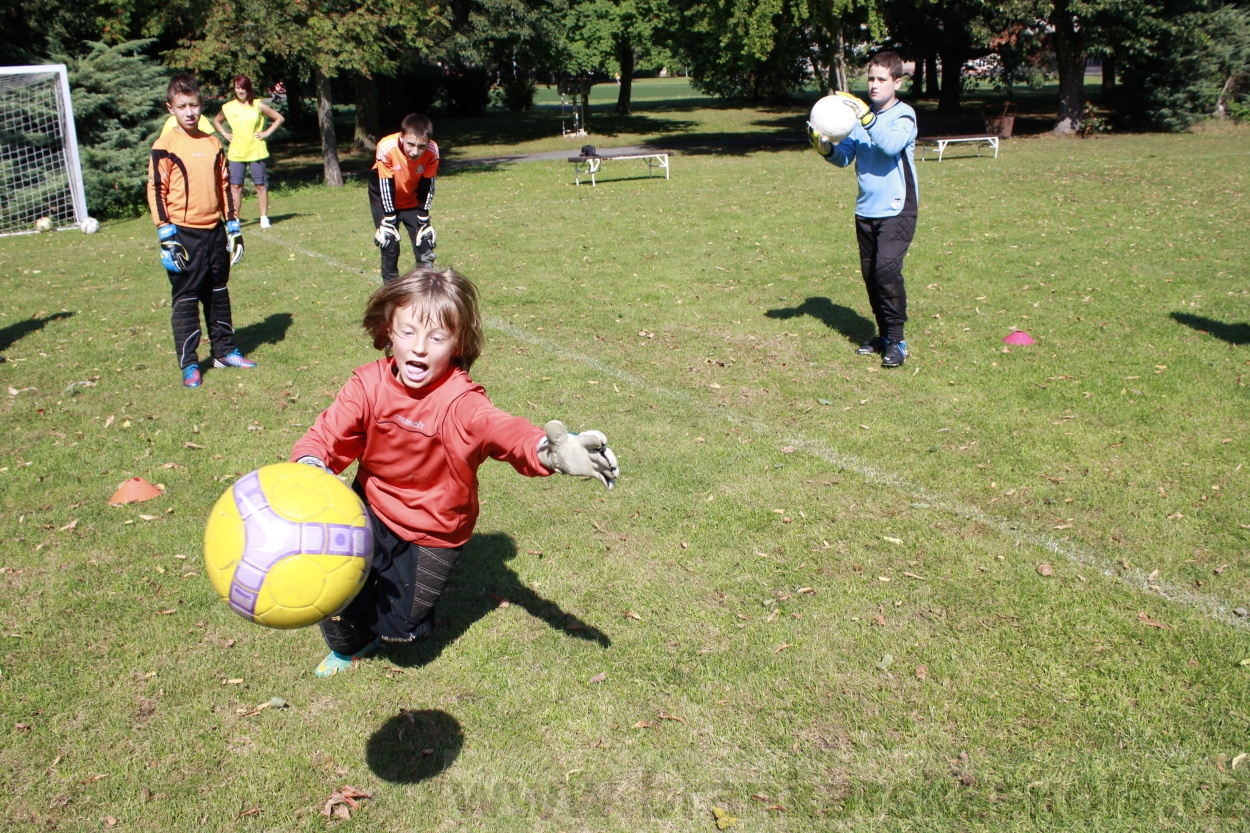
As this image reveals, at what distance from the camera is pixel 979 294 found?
410 inches

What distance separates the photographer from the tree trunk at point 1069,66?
2772 cm

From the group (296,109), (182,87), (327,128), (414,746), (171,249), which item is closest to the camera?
(414,746)

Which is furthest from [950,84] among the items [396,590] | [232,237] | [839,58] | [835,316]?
[396,590]

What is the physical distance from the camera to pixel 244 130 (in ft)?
53.4

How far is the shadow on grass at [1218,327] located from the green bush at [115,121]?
1875 centimetres

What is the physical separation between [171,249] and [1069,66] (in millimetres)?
29236

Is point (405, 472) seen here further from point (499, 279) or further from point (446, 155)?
point (446, 155)

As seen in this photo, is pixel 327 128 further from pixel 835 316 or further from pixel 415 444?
pixel 415 444

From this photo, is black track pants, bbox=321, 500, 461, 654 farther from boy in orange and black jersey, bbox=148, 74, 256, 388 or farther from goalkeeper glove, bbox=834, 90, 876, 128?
goalkeeper glove, bbox=834, 90, 876, 128

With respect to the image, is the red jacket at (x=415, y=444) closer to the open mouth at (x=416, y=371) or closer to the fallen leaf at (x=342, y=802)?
the open mouth at (x=416, y=371)

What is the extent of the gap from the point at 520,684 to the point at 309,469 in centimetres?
143

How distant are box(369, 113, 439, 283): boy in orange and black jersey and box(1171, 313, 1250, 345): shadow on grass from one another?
742 centimetres

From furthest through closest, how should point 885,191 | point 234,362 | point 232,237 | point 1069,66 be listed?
point 1069,66 < point 232,237 < point 234,362 < point 885,191

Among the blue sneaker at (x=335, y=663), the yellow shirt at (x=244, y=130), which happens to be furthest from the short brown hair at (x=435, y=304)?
the yellow shirt at (x=244, y=130)
